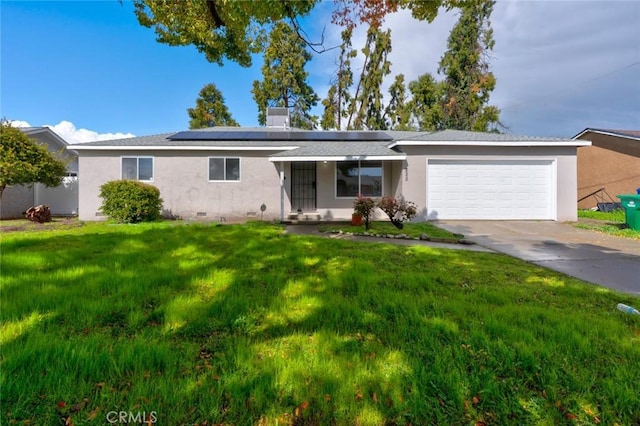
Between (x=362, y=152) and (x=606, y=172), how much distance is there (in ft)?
49.9

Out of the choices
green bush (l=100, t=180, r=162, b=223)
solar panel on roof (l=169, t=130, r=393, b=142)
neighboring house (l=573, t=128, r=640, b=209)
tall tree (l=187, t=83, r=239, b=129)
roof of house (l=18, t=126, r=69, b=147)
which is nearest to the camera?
green bush (l=100, t=180, r=162, b=223)

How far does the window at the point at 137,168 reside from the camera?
467 inches

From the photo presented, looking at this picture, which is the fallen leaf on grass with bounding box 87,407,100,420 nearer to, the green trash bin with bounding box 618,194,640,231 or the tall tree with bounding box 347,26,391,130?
the green trash bin with bounding box 618,194,640,231

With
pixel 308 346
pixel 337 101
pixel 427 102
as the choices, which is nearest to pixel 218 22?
pixel 308 346

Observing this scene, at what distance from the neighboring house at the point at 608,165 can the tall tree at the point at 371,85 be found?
1402cm

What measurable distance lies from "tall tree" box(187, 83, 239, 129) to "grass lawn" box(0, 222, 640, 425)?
27.4m

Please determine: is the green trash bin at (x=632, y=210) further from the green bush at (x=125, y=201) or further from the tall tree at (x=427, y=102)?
the tall tree at (x=427, y=102)

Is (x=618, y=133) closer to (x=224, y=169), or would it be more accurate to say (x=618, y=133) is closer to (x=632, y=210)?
(x=632, y=210)

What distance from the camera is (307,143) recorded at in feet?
41.9

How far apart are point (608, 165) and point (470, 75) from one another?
41.1 ft

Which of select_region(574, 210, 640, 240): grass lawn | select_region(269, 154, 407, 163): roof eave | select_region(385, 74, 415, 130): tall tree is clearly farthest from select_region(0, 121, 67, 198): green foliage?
select_region(385, 74, 415, 130): tall tree

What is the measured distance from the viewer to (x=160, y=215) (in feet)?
38.1

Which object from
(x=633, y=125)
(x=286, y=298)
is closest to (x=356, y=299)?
(x=286, y=298)

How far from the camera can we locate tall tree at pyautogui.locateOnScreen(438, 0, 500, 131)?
76.1 feet
